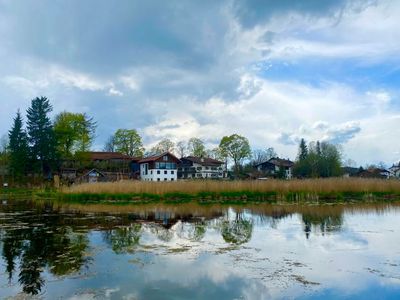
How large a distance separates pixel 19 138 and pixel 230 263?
162 ft

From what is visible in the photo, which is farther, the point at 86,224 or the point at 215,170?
the point at 215,170

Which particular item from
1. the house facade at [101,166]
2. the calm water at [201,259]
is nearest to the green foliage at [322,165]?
the house facade at [101,166]

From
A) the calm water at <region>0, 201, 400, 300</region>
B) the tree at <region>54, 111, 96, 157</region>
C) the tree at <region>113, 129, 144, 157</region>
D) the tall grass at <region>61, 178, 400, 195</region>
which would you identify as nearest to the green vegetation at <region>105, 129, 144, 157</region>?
the tree at <region>113, 129, 144, 157</region>

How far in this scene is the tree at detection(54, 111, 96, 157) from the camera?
5875 cm

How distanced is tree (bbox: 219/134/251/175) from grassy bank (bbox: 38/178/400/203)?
56118 mm

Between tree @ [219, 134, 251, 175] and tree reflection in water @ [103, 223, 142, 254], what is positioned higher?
tree @ [219, 134, 251, 175]

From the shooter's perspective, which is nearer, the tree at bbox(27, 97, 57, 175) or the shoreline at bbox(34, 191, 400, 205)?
the shoreline at bbox(34, 191, 400, 205)

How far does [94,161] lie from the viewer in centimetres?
6619

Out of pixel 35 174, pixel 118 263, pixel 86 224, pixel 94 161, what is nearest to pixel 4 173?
pixel 35 174

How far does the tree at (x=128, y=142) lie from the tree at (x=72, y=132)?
14.5 meters

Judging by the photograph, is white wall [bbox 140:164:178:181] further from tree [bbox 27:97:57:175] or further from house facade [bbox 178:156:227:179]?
tree [bbox 27:97:57:175]

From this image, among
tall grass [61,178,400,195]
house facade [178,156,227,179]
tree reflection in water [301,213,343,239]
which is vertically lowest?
tree reflection in water [301,213,343,239]

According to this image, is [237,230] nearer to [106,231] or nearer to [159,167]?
[106,231]

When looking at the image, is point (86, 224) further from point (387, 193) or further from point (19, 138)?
point (19, 138)
